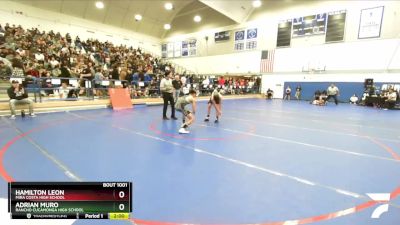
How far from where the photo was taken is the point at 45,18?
67.0 feet

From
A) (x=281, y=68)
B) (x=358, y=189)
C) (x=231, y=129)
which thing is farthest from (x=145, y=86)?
(x=281, y=68)

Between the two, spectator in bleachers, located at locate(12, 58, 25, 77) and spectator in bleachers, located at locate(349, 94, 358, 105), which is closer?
spectator in bleachers, located at locate(12, 58, 25, 77)

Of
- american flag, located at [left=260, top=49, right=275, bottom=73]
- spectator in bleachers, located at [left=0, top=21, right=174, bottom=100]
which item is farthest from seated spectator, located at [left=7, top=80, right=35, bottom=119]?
american flag, located at [left=260, top=49, right=275, bottom=73]

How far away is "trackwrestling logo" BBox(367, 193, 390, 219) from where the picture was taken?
2.49 meters

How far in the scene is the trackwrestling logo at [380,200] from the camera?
2494mm

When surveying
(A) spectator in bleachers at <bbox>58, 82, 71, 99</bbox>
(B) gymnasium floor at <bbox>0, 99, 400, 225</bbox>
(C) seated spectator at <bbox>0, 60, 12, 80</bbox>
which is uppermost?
(C) seated spectator at <bbox>0, 60, 12, 80</bbox>

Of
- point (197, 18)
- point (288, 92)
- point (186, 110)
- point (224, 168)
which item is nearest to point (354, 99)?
point (288, 92)

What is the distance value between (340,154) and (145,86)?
38.6 ft

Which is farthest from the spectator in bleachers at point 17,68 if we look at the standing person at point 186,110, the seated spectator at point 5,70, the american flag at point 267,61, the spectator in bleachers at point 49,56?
the american flag at point 267,61

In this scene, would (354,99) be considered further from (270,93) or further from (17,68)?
(17,68)
